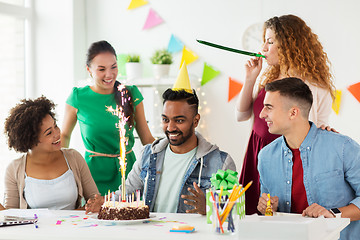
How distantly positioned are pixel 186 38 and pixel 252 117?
1628 mm

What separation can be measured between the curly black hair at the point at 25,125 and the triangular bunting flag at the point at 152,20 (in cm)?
195

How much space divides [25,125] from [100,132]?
568 mm

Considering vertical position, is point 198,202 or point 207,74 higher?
point 207,74

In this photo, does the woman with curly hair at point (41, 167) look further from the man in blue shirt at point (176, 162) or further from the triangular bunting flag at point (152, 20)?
the triangular bunting flag at point (152, 20)

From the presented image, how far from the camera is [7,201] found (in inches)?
90.4

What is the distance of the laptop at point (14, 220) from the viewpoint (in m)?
1.81

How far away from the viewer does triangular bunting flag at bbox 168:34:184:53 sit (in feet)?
13.6

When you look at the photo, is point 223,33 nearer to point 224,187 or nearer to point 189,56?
point 189,56

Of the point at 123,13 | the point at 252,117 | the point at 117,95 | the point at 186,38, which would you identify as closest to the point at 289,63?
the point at 252,117

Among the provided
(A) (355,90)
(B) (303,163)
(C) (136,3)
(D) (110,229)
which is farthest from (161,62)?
(D) (110,229)

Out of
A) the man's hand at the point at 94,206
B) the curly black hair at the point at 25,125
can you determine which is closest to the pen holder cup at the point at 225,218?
the man's hand at the point at 94,206

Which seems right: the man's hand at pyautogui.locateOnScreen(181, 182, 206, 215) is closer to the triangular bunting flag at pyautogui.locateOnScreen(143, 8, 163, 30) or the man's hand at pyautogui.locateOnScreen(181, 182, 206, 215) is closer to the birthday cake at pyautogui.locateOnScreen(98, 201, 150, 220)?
the birthday cake at pyautogui.locateOnScreen(98, 201, 150, 220)

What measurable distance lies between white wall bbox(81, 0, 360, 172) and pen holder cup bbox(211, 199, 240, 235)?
6.75ft

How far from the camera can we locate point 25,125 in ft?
7.84
